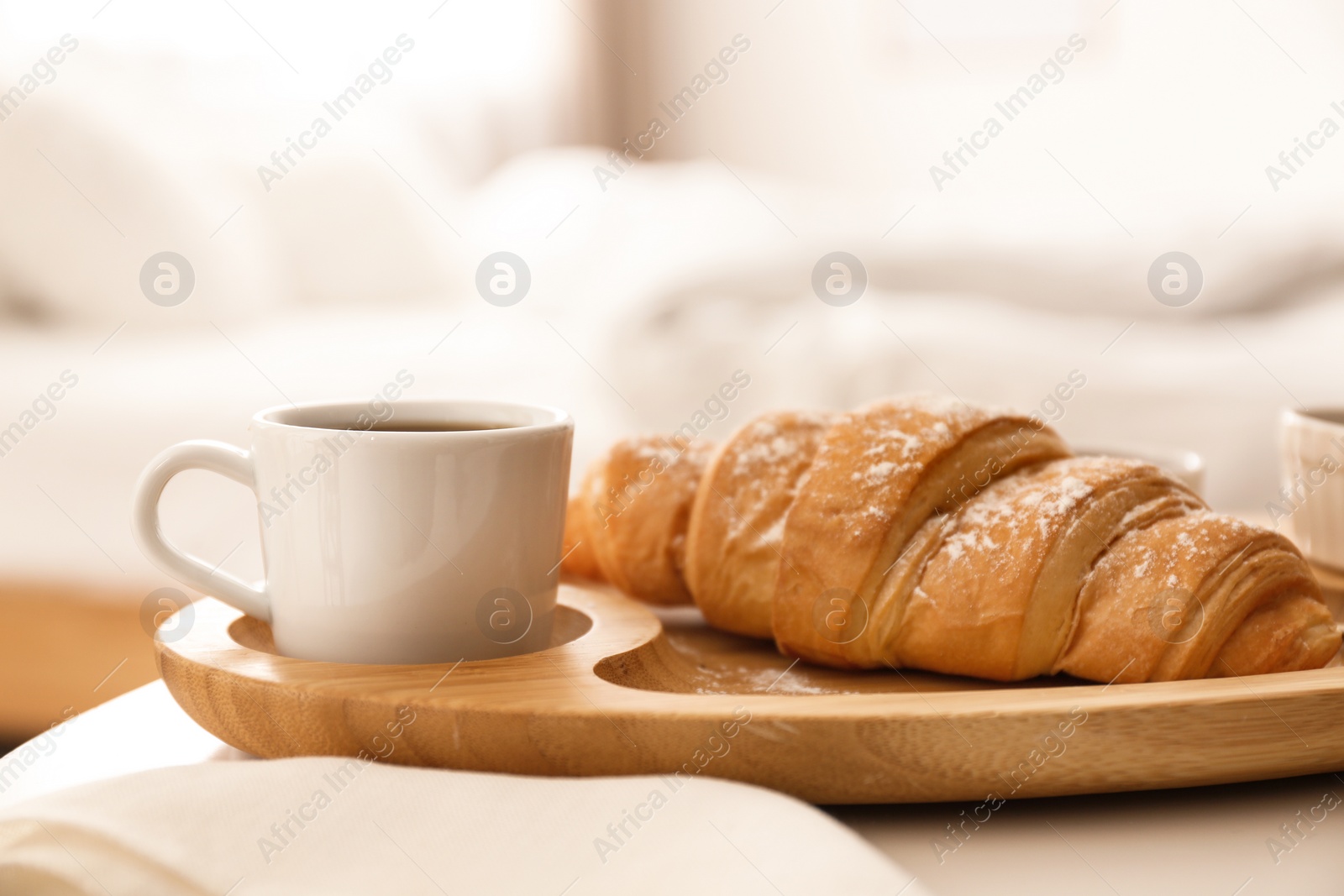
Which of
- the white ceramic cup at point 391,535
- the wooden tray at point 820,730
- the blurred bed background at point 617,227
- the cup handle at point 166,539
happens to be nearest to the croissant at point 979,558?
the wooden tray at point 820,730

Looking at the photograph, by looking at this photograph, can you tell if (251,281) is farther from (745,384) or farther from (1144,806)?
(1144,806)

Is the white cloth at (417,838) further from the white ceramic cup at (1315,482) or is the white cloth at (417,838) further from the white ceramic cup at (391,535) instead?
the white ceramic cup at (1315,482)

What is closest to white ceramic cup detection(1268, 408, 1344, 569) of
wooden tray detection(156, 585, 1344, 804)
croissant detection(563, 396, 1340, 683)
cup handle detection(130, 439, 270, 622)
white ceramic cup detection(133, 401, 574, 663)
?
croissant detection(563, 396, 1340, 683)

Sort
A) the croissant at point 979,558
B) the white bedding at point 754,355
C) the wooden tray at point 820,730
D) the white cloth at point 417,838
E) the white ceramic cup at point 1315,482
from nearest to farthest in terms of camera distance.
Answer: the white cloth at point 417,838 < the wooden tray at point 820,730 < the croissant at point 979,558 < the white ceramic cup at point 1315,482 < the white bedding at point 754,355

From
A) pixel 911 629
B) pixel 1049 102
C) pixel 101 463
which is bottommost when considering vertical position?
pixel 101 463

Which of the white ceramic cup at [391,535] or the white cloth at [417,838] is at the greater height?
the white ceramic cup at [391,535]

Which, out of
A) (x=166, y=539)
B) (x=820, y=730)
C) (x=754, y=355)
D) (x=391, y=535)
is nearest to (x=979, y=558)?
(x=820, y=730)

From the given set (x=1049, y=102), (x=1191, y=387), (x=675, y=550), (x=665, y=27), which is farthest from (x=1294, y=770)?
(x=665, y=27)
